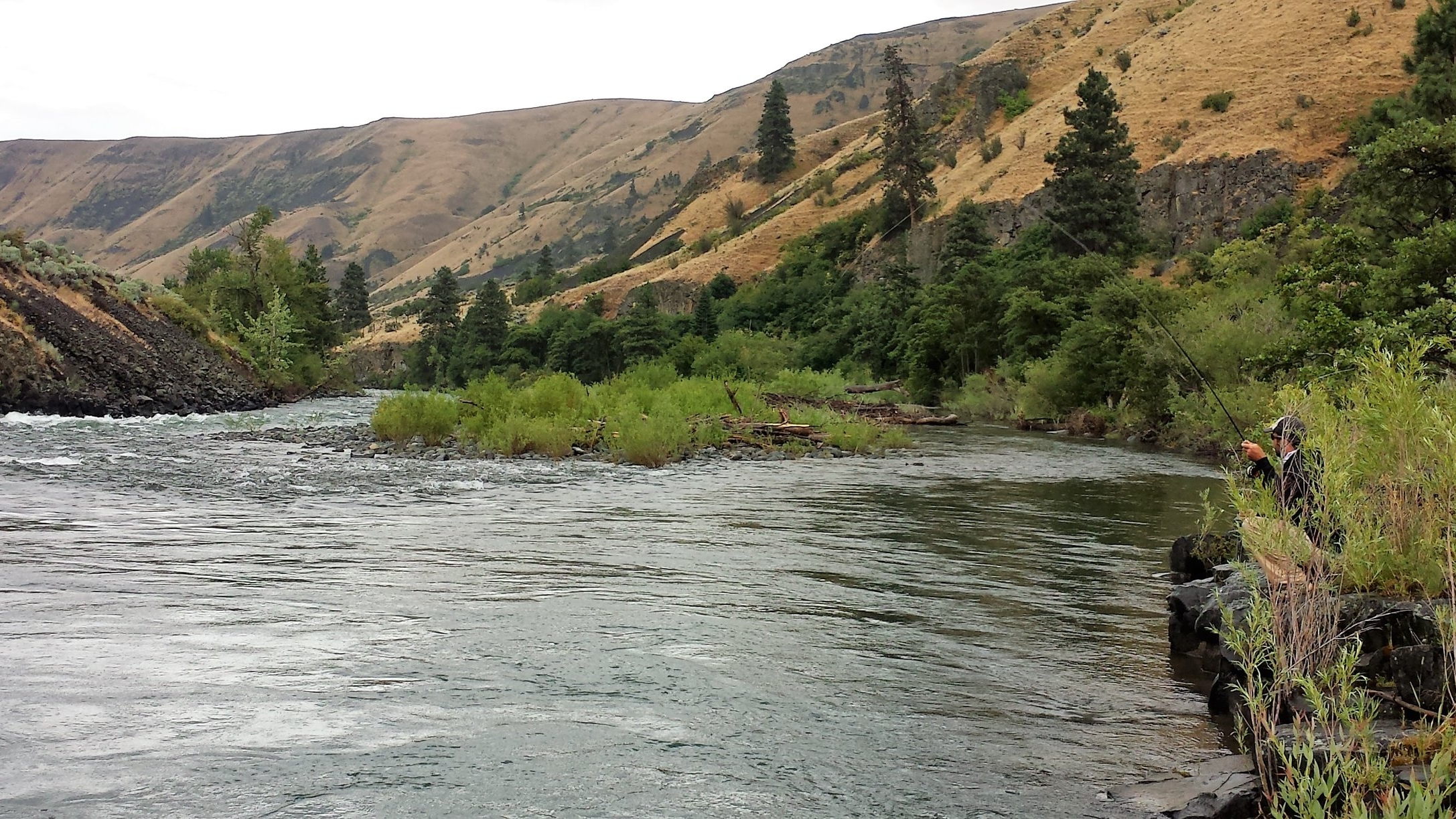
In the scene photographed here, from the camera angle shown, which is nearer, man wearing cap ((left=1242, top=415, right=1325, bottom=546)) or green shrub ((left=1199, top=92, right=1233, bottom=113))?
man wearing cap ((left=1242, top=415, right=1325, bottom=546))

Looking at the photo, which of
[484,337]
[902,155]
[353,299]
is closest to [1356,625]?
[902,155]

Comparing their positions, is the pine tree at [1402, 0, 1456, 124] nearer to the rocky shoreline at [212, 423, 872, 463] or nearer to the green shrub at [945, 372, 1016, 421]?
the green shrub at [945, 372, 1016, 421]

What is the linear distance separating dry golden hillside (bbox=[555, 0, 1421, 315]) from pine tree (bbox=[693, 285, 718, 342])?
9.65 meters

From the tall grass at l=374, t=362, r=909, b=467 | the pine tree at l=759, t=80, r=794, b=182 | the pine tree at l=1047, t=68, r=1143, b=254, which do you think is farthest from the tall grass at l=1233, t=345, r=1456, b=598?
the pine tree at l=759, t=80, r=794, b=182

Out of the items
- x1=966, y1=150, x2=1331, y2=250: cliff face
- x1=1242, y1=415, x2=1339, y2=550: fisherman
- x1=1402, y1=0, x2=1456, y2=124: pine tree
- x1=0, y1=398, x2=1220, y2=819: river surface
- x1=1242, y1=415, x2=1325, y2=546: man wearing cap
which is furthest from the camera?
x1=966, y1=150, x2=1331, y2=250: cliff face

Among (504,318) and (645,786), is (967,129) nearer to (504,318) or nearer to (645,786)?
(504,318)

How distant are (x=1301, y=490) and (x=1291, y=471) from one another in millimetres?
358

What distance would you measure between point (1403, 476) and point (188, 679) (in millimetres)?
7757

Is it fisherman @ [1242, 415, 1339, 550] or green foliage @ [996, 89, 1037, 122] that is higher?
green foliage @ [996, 89, 1037, 122]

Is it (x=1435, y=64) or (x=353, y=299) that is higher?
(x=1435, y=64)

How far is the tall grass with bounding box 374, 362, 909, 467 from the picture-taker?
23.3m

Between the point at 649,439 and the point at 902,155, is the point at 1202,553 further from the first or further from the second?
the point at 902,155

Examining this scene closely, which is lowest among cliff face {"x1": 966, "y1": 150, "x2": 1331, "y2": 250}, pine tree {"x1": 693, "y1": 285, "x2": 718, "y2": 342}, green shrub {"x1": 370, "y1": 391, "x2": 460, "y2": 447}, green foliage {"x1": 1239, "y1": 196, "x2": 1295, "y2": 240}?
green shrub {"x1": 370, "y1": 391, "x2": 460, "y2": 447}

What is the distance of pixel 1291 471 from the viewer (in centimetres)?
768
